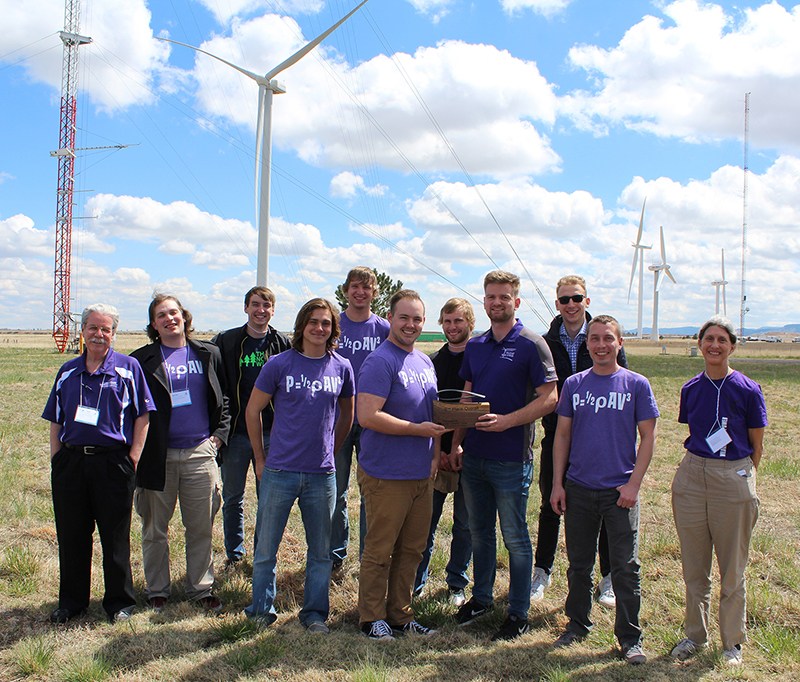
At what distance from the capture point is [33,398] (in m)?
17.0

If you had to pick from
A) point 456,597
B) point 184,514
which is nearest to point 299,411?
point 184,514

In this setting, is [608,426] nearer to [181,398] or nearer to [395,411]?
[395,411]

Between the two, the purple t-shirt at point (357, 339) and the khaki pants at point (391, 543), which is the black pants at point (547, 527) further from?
the purple t-shirt at point (357, 339)

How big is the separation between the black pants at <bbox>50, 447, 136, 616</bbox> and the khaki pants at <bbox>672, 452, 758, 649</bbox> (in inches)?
156

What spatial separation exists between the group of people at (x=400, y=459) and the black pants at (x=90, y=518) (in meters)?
0.01

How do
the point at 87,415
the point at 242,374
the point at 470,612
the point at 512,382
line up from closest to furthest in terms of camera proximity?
the point at 87,415, the point at 512,382, the point at 470,612, the point at 242,374

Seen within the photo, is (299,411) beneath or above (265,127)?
beneath

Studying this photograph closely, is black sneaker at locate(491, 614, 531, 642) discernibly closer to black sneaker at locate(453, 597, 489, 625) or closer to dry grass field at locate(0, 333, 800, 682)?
dry grass field at locate(0, 333, 800, 682)

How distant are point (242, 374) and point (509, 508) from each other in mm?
2546

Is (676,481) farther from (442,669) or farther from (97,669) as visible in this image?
(97,669)

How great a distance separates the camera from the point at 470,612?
444cm

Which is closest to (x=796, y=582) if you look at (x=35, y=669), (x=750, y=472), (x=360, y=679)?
(x=750, y=472)

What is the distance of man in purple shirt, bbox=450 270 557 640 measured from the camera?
4.23 metres

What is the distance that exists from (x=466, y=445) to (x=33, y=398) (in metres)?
16.8
